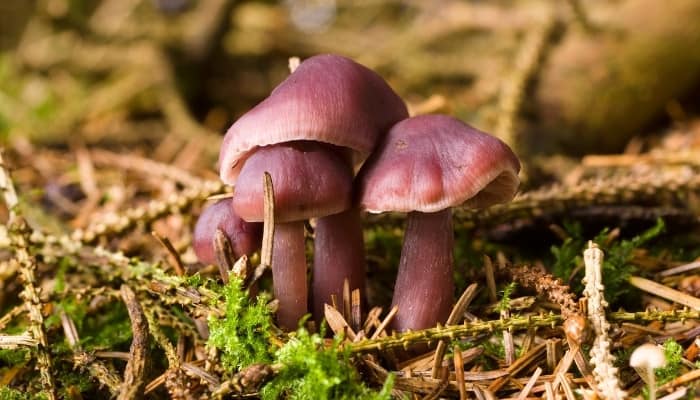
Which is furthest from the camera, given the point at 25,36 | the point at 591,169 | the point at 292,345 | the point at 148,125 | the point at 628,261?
the point at 25,36

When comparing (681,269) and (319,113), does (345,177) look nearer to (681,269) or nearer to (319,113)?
(319,113)

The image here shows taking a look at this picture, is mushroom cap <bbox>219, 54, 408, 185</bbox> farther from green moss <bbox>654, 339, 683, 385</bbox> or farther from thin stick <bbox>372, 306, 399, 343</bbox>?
green moss <bbox>654, 339, 683, 385</bbox>

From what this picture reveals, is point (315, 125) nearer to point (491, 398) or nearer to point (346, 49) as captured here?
point (491, 398)

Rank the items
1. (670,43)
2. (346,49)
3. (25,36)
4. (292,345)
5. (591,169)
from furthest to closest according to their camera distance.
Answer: (25,36) < (346,49) < (670,43) < (591,169) < (292,345)

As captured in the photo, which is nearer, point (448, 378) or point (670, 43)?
point (448, 378)

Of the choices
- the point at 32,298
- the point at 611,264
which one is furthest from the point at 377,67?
the point at 32,298

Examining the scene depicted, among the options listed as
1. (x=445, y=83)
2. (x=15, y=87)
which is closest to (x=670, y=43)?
(x=445, y=83)

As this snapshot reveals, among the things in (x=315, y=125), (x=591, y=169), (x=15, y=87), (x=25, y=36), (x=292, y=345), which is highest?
(x=25, y=36)
